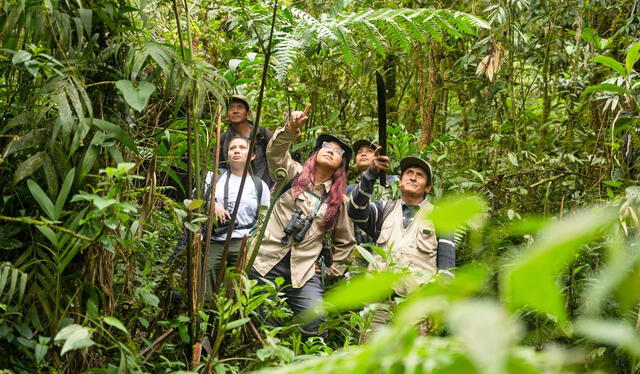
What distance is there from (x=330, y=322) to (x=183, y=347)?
611 mm

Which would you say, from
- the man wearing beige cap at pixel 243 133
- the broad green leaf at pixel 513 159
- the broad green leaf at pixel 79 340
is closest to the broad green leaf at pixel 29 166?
the broad green leaf at pixel 79 340

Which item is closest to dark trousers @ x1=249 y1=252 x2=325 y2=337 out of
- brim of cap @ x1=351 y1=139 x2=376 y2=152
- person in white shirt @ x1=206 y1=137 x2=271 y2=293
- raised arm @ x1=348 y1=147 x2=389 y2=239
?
person in white shirt @ x1=206 y1=137 x2=271 y2=293

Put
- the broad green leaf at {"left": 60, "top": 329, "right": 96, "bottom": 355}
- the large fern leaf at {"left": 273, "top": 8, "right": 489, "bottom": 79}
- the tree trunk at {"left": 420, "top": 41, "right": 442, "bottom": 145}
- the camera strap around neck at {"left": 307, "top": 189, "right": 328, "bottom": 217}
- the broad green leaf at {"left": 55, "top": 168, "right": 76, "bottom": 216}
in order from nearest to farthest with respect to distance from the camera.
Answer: the broad green leaf at {"left": 60, "top": 329, "right": 96, "bottom": 355} → the broad green leaf at {"left": 55, "top": 168, "right": 76, "bottom": 216} → the large fern leaf at {"left": 273, "top": 8, "right": 489, "bottom": 79} → the camera strap around neck at {"left": 307, "top": 189, "right": 328, "bottom": 217} → the tree trunk at {"left": 420, "top": 41, "right": 442, "bottom": 145}

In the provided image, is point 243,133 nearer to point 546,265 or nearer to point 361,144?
point 361,144

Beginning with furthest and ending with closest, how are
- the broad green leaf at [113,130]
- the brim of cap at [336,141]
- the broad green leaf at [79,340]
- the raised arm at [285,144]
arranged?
the brim of cap at [336,141]
the raised arm at [285,144]
the broad green leaf at [113,130]
the broad green leaf at [79,340]

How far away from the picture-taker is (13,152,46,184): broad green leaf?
2.22m

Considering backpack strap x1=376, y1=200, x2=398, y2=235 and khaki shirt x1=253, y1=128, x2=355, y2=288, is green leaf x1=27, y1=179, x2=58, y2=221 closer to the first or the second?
khaki shirt x1=253, y1=128, x2=355, y2=288

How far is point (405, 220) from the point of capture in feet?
15.4

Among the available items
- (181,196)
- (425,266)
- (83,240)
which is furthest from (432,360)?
(181,196)

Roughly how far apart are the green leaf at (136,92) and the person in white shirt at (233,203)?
204 centimetres

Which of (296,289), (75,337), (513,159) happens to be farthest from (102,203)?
(513,159)

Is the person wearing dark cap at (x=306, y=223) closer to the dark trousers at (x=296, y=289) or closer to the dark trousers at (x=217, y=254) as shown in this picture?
the dark trousers at (x=296, y=289)

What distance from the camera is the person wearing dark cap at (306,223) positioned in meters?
4.46

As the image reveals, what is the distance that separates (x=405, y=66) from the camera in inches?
303
